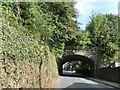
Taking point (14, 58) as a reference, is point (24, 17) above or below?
above

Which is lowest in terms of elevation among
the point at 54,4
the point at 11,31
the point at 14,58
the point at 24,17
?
the point at 14,58

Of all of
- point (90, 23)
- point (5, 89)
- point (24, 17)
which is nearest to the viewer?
point (5, 89)

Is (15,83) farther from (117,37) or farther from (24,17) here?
(117,37)

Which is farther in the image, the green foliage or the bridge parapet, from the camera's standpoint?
the bridge parapet

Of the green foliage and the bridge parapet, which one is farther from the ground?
the green foliage

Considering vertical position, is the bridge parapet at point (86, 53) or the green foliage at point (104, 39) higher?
the green foliage at point (104, 39)

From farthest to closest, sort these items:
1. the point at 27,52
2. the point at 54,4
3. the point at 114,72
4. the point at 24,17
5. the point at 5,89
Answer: the point at 114,72, the point at 54,4, the point at 24,17, the point at 27,52, the point at 5,89

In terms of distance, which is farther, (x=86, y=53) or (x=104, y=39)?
(x=86, y=53)

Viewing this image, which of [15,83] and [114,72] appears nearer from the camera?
[15,83]

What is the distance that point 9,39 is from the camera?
759cm

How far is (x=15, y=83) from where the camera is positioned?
7.99 m

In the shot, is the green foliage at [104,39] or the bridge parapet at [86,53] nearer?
the green foliage at [104,39]

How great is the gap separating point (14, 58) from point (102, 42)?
40044mm

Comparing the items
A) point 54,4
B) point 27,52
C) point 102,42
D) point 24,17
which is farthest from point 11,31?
point 102,42
